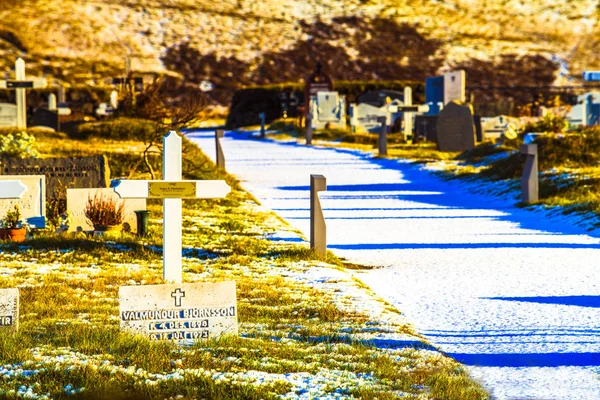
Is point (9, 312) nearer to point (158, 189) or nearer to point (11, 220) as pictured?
point (158, 189)

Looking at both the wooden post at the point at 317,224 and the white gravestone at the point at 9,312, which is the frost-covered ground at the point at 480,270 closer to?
the wooden post at the point at 317,224

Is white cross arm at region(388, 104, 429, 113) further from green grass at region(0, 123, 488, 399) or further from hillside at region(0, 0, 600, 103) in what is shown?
hillside at region(0, 0, 600, 103)

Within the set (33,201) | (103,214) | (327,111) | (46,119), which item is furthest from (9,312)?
(327,111)

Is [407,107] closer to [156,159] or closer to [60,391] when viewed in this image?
[156,159]

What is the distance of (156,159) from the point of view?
2092 centimetres

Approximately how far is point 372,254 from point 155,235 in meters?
2.56

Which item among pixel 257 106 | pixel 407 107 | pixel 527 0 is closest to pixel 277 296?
pixel 407 107

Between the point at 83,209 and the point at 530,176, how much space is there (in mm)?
6913

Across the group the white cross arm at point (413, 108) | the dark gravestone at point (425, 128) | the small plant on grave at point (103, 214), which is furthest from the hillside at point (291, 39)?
the small plant on grave at point (103, 214)

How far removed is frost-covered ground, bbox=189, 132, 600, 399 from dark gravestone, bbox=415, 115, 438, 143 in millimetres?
13140

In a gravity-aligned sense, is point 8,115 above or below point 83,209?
above

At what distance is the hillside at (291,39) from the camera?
257 ft

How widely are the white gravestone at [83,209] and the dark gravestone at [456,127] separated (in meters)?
16.7

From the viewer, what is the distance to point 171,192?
893 cm
